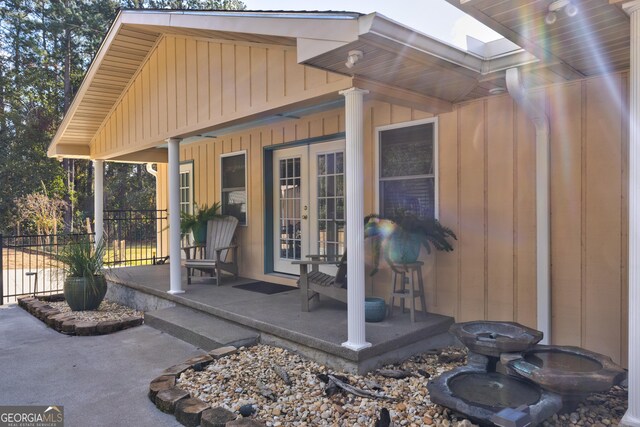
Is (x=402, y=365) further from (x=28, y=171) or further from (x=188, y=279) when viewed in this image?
(x=28, y=171)

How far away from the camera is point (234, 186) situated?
22.5ft

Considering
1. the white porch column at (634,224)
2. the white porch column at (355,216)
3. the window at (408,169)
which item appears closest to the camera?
the white porch column at (634,224)

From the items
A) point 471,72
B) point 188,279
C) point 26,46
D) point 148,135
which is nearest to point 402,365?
point 471,72

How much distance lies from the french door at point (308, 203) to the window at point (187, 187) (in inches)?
92.9

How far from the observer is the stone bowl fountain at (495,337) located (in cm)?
258

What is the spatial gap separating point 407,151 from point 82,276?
4539mm

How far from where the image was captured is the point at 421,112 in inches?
169

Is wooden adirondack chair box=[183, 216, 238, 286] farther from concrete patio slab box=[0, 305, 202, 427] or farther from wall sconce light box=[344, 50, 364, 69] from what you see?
wall sconce light box=[344, 50, 364, 69]

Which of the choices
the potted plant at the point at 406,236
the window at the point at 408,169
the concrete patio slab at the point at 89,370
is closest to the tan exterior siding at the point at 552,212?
the window at the point at 408,169

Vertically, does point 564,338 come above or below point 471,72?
below

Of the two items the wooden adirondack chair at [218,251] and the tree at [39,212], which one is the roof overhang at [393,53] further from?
the tree at [39,212]

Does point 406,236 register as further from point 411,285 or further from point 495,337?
point 495,337

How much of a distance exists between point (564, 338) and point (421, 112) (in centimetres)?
241

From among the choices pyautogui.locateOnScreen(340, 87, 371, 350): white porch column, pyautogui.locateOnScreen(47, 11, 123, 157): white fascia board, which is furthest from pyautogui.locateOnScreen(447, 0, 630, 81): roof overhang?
pyautogui.locateOnScreen(47, 11, 123, 157): white fascia board
